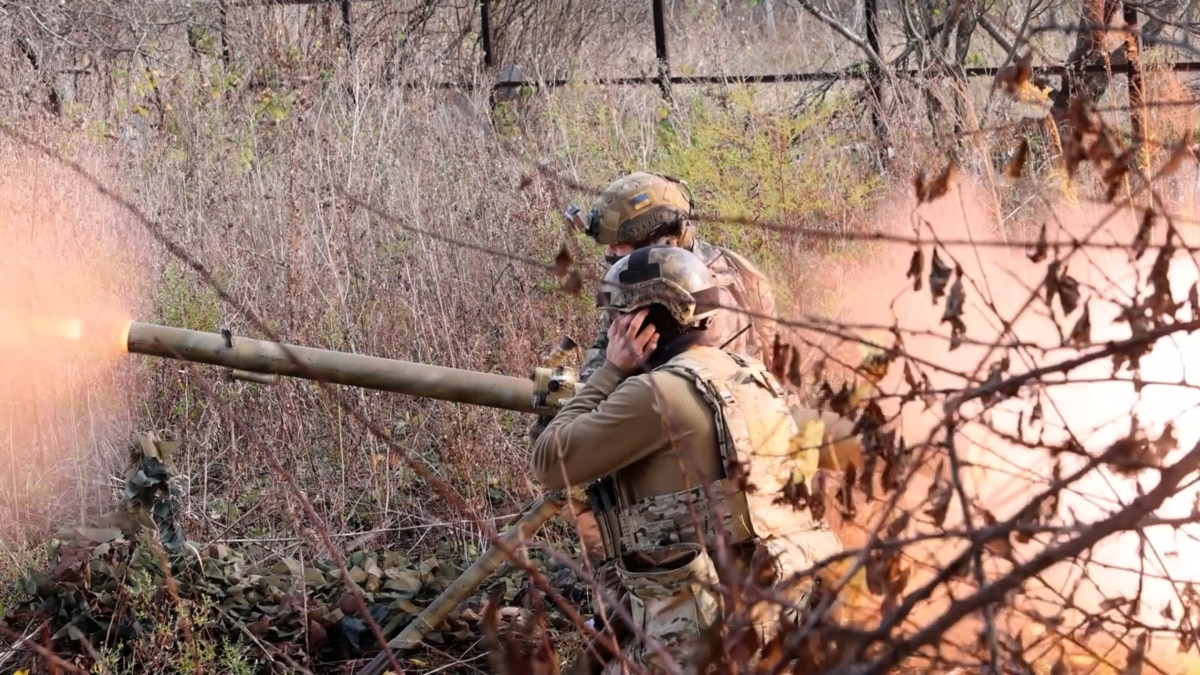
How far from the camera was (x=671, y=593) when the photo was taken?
333 centimetres

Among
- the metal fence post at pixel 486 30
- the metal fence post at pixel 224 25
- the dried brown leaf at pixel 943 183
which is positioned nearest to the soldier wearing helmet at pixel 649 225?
the dried brown leaf at pixel 943 183

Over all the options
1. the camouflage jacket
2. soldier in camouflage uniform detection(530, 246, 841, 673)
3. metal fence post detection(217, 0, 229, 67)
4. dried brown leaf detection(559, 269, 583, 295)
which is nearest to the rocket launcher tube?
the camouflage jacket

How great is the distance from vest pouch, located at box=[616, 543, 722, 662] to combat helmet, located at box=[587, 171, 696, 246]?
1463mm

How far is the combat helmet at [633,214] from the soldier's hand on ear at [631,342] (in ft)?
4.15

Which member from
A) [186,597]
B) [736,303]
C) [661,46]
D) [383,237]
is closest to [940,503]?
[736,303]

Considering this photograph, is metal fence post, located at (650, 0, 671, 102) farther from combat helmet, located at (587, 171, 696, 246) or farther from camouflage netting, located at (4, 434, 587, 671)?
camouflage netting, located at (4, 434, 587, 671)

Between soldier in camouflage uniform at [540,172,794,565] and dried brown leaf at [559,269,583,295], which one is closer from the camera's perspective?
dried brown leaf at [559,269,583,295]

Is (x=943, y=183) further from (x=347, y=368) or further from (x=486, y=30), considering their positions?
(x=486, y=30)

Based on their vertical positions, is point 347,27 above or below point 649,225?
above

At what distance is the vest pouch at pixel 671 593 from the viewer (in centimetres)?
325

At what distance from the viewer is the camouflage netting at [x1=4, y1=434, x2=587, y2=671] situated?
4594 mm

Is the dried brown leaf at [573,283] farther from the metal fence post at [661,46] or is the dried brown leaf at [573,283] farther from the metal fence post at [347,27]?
the metal fence post at [347,27]

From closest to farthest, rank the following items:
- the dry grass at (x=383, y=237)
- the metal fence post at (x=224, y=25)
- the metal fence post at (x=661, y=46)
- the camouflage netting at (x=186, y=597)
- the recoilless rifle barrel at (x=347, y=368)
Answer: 1. the recoilless rifle barrel at (x=347, y=368)
2. the camouflage netting at (x=186, y=597)
3. the dry grass at (x=383, y=237)
4. the metal fence post at (x=661, y=46)
5. the metal fence post at (x=224, y=25)

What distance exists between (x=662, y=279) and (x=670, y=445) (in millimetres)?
368
